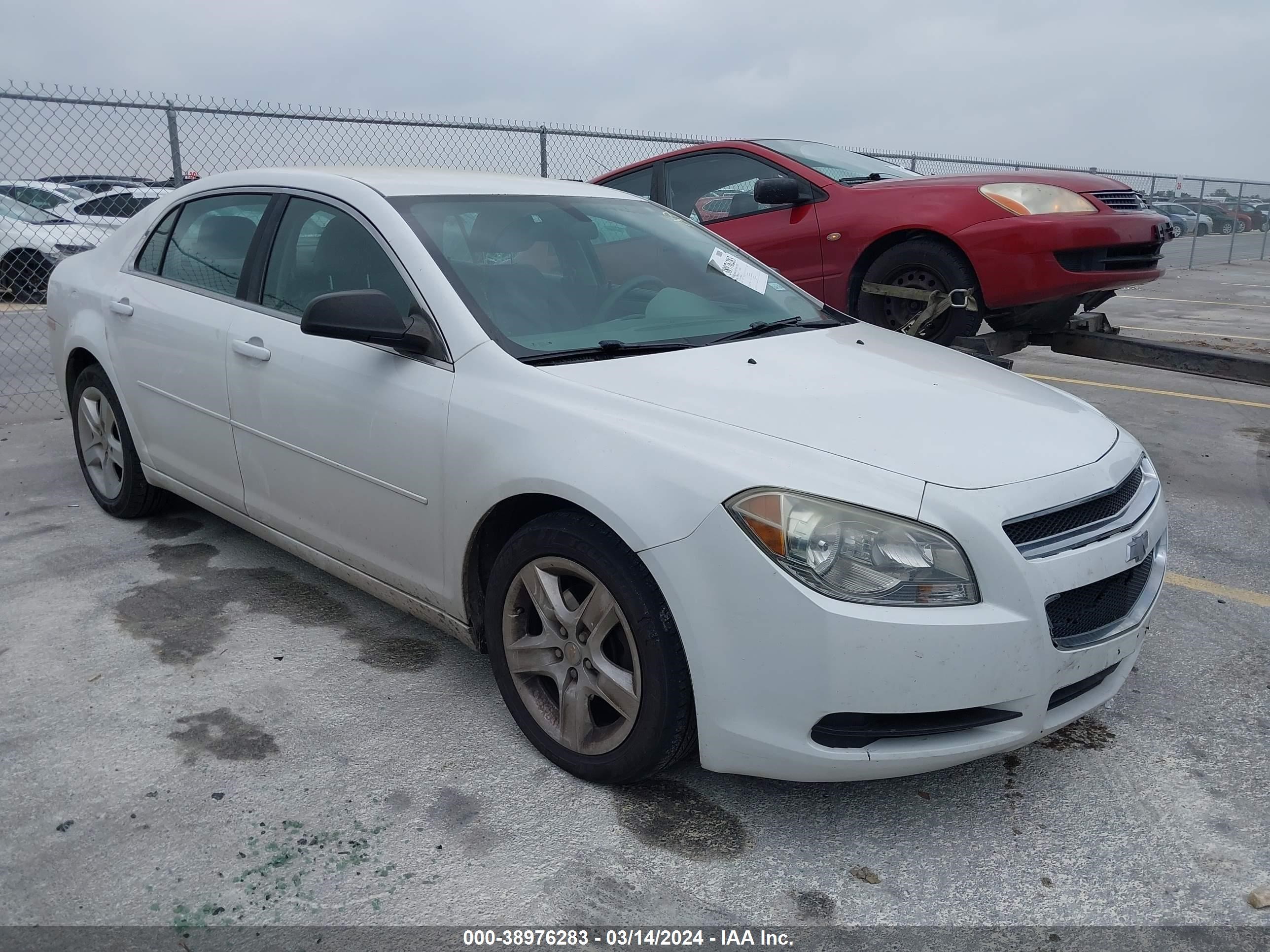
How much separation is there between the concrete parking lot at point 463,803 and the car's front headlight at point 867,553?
0.57 ft

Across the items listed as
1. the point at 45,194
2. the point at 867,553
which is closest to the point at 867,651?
the point at 867,553

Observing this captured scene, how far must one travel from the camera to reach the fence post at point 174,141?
25.6 feet

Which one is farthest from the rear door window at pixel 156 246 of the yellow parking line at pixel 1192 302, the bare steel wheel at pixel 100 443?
the yellow parking line at pixel 1192 302

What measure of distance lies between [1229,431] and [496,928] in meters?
6.15

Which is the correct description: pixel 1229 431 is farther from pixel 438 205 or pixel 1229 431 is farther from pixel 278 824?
pixel 278 824

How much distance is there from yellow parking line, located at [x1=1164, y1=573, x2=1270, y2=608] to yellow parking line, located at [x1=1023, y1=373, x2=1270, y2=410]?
10.7 ft

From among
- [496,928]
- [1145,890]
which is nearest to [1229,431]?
[1145,890]

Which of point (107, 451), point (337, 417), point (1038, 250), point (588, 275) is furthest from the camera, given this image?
point (1038, 250)

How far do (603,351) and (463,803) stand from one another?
1.25 m

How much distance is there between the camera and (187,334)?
12.3ft

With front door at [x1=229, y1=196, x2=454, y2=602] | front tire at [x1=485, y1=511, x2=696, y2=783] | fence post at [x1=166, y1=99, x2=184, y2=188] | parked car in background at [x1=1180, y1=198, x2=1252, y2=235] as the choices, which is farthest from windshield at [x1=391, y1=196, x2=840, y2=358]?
parked car in background at [x1=1180, y1=198, x2=1252, y2=235]

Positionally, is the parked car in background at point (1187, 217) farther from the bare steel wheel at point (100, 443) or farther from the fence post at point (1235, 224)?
the bare steel wheel at point (100, 443)

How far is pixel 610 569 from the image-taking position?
7.93 feet

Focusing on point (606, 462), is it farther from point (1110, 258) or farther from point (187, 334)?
point (1110, 258)
